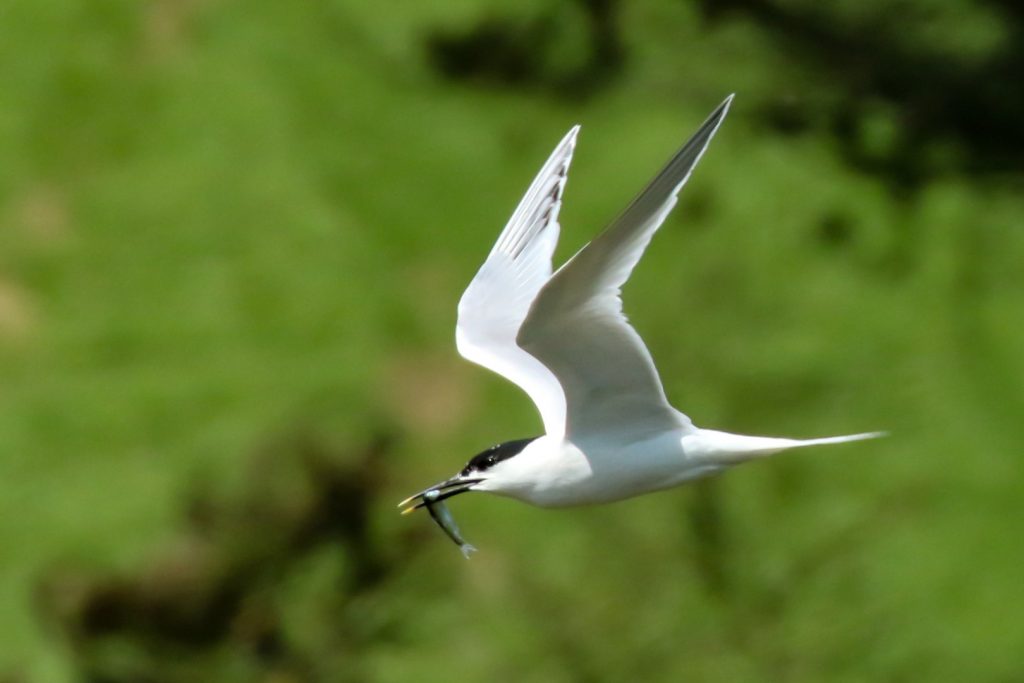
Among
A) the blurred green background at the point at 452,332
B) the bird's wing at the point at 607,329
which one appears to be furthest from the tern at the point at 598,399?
the blurred green background at the point at 452,332

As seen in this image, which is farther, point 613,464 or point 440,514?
point 440,514

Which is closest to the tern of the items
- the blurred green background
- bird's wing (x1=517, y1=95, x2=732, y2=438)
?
bird's wing (x1=517, y1=95, x2=732, y2=438)

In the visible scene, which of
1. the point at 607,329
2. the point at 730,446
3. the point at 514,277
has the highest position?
the point at 514,277

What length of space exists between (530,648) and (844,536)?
63.9 inches

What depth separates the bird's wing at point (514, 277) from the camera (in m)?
5.50

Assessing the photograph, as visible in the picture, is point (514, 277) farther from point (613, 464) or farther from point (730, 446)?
point (730, 446)

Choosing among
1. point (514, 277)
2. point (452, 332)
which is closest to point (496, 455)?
point (514, 277)

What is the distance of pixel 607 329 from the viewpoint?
4.62 meters

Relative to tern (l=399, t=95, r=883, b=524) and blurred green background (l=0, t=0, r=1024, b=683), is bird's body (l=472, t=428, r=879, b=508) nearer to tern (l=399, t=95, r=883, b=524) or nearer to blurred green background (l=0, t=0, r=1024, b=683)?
tern (l=399, t=95, r=883, b=524)

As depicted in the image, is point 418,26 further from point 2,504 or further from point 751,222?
point 2,504

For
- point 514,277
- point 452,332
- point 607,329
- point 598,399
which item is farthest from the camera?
point 452,332

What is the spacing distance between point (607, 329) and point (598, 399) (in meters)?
0.30

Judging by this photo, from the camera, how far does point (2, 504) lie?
363 inches

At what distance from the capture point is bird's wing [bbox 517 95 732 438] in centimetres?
423
